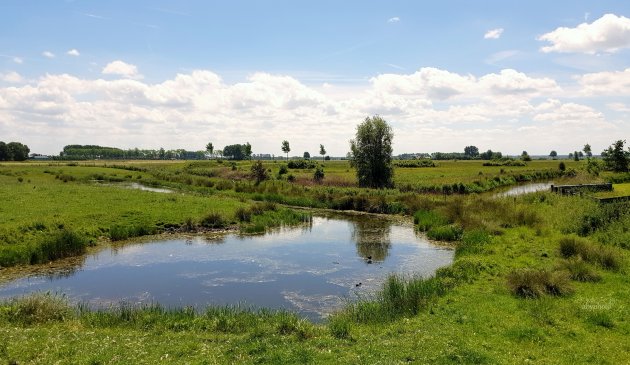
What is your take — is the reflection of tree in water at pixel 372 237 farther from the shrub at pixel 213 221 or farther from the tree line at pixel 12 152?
the tree line at pixel 12 152

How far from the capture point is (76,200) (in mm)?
41375

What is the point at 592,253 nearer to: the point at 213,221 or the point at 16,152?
the point at 213,221

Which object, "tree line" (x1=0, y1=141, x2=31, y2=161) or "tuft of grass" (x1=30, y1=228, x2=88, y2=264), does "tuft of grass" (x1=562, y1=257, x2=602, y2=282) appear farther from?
"tree line" (x1=0, y1=141, x2=31, y2=161)

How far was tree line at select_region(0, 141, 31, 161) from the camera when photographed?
16538 centimetres

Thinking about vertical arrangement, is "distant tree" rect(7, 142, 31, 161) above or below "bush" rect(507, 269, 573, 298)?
above

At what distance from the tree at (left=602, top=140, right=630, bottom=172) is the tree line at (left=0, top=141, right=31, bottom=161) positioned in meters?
193

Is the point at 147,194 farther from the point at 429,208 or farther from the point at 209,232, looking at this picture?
the point at 429,208

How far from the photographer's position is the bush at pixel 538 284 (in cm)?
1628

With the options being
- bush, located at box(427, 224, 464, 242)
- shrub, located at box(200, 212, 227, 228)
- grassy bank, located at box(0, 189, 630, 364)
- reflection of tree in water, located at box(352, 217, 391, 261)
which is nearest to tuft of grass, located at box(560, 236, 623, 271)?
grassy bank, located at box(0, 189, 630, 364)

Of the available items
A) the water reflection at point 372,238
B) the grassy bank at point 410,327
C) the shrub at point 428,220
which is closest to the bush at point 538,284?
the grassy bank at point 410,327

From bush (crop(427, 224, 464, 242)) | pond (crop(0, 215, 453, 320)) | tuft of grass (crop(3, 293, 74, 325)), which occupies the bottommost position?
pond (crop(0, 215, 453, 320))

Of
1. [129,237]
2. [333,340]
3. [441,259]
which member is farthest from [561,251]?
[129,237]

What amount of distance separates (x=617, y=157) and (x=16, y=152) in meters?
196

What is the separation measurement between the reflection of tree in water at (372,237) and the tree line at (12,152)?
574 feet
